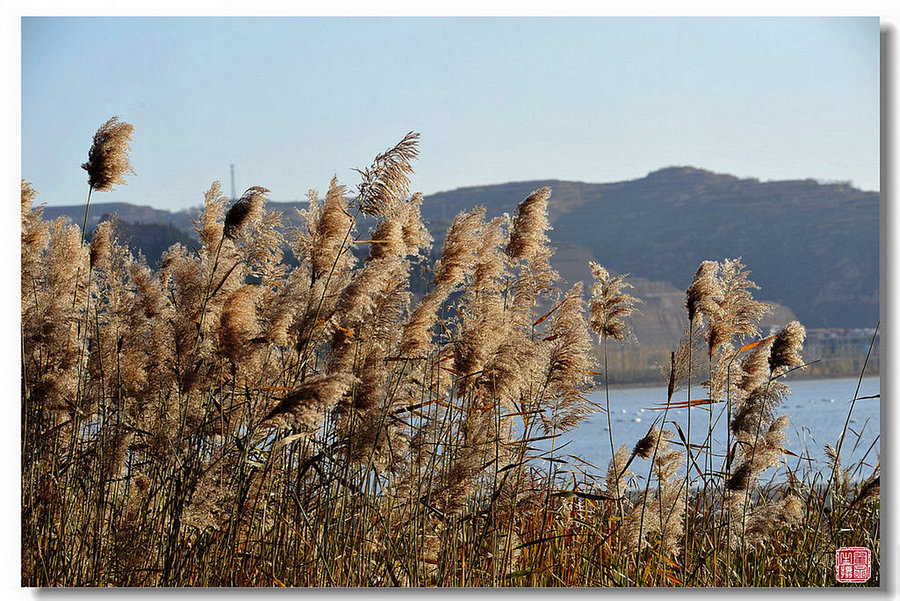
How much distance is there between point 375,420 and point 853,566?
6.19ft

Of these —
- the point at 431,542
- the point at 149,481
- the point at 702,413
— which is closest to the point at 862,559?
the point at 702,413

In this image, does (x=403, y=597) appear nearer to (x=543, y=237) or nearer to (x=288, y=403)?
(x=288, y=403)

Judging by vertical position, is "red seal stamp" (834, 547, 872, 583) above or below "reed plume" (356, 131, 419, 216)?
below

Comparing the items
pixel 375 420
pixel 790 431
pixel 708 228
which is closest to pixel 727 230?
pixel 708 228

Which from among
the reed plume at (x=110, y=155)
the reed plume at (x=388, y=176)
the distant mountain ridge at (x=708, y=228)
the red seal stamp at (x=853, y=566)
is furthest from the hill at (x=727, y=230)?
the reed plume at (x=110, y=155)

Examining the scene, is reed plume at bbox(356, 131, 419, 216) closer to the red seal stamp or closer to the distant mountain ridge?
the distant mountain ridge

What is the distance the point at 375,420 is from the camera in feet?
8.89

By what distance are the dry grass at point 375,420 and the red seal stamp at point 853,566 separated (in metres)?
0.04

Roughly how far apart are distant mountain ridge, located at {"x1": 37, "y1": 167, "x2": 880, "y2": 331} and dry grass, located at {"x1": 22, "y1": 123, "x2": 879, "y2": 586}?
0.66 ft

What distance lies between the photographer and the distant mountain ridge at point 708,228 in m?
3.31

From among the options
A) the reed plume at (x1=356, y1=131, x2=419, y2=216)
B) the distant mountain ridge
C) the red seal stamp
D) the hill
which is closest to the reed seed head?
the distant mountain ridge

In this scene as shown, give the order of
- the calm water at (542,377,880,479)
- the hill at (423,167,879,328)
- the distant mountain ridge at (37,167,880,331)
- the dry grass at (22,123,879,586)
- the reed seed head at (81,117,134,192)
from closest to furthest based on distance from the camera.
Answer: the dry grass at (22,123,879,586), the reed seed head at (81,117,134,192), the calm water at (542,377,880,479), the distant mountain ridge at (37,167,880,331), the hill at (423,167,879,328)

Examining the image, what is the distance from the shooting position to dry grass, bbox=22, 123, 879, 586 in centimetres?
274

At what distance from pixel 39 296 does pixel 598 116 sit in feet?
8.17
